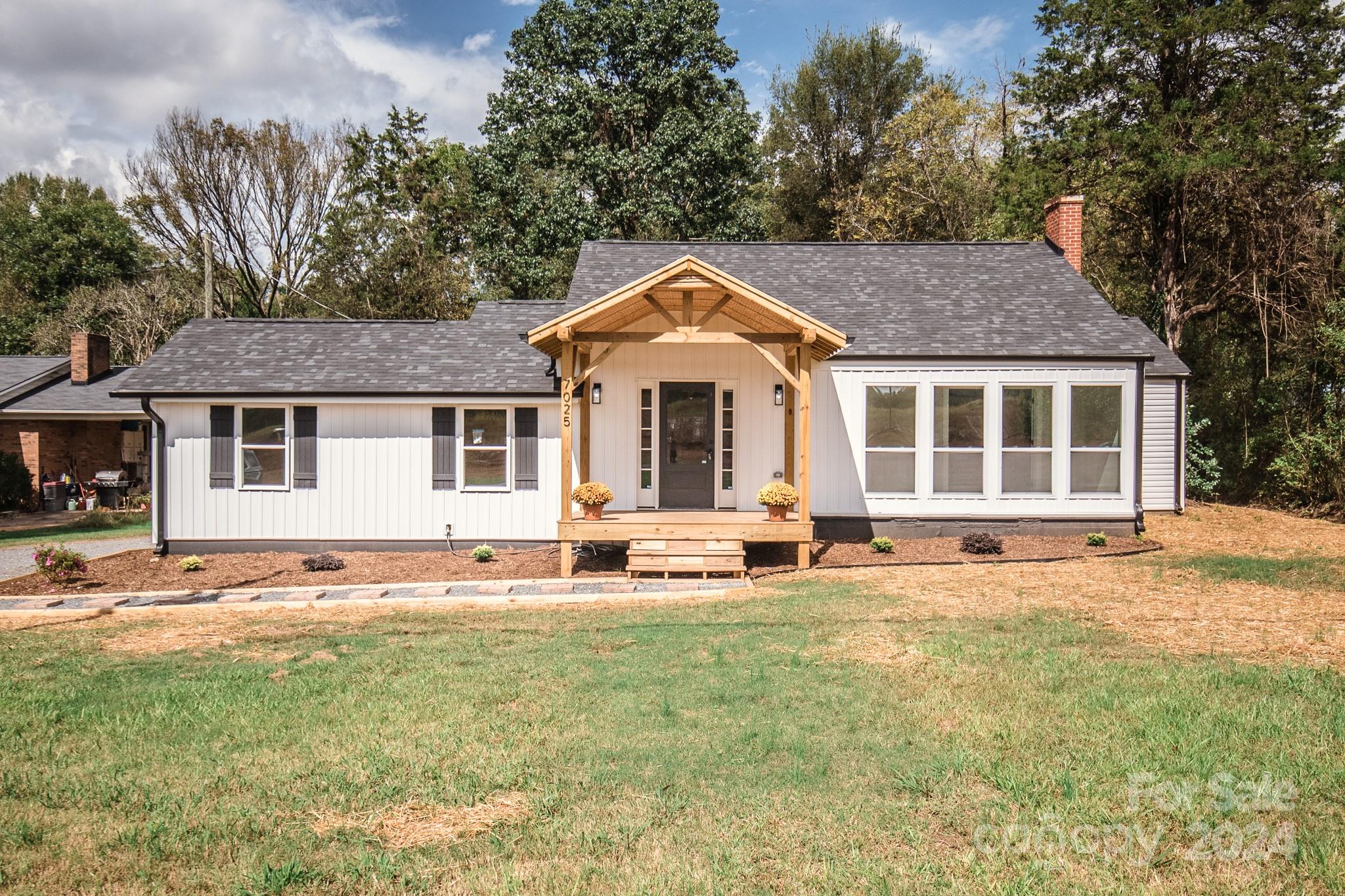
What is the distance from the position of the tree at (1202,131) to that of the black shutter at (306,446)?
18.4 metres

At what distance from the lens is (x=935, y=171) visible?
30.4 meters

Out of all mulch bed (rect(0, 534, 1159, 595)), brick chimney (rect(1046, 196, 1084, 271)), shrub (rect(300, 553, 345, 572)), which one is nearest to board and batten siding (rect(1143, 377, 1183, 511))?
brick chimney (rect(1046, 196, 1084, 271))

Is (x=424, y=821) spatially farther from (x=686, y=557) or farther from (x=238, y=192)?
(x=238, y=192)

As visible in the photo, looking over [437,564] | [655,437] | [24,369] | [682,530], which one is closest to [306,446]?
[437,564]

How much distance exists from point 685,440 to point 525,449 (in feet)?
8.73

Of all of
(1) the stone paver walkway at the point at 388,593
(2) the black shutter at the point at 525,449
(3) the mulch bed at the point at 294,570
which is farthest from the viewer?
(2) the black shutter at the point at 525,449

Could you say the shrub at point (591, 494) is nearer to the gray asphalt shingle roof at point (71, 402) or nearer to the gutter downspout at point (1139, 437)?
the gutter downspout at point (1139, 437)

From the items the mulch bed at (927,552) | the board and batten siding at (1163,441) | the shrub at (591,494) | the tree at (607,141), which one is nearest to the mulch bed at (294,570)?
the shrub at (591,494)

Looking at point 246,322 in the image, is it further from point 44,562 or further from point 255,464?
point 44,562

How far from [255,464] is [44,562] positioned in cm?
351

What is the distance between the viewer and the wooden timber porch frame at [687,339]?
1123cm

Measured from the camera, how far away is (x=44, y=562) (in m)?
10.9

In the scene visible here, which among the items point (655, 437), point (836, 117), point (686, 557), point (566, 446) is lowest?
point (686, 557)

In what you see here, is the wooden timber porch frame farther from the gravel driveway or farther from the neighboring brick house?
the neighboring brick house
